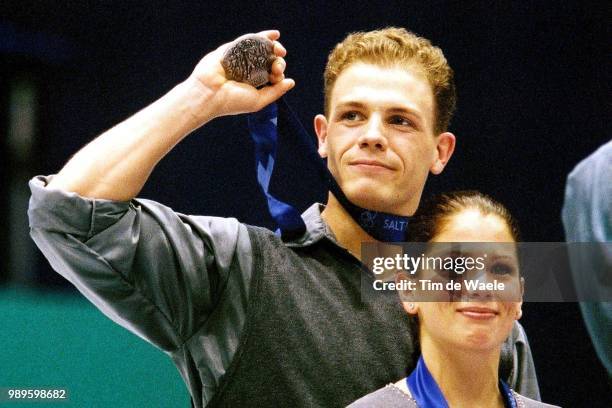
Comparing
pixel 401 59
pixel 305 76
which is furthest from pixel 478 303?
pixel 305 76

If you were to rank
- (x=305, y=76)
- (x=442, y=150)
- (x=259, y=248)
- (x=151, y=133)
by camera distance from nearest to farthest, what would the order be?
1. (x=151, y=133)
2. (x=259, y=248)
3. (x=442, y=150)
4. (x=305, y=76)

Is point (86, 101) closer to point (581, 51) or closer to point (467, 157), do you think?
point (467, 157)

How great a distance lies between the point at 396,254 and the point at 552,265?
226mm

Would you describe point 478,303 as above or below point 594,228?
below

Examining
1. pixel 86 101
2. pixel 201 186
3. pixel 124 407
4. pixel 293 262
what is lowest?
pixel 124 407

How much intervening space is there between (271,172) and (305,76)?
24 cm

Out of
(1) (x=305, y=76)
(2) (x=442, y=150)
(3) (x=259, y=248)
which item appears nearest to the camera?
(3) (x=259, y=248)

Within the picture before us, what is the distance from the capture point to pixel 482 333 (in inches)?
36.1

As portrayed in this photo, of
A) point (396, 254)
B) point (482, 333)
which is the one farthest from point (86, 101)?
point (482, 333)

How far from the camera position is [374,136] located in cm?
102

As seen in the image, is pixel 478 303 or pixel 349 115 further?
pixel 349 115

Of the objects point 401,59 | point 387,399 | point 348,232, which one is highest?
point 401,59

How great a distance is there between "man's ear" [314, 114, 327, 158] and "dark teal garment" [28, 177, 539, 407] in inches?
4.7

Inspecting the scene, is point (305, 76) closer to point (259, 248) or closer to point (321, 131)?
point (321, 131)
